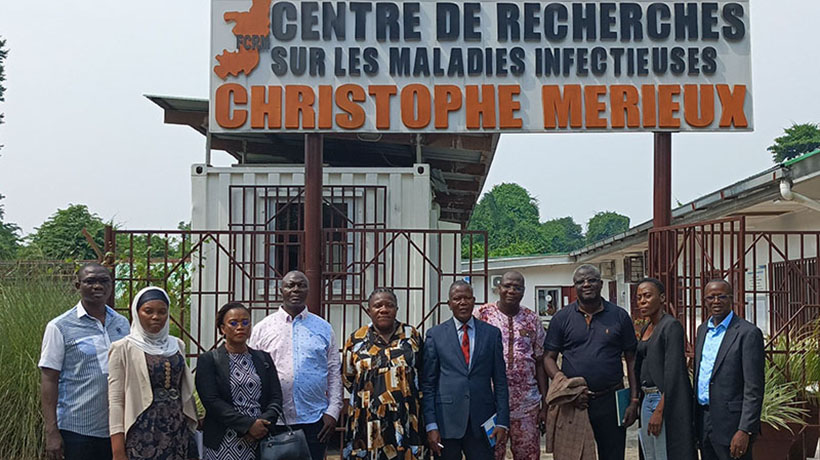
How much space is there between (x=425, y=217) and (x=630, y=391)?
4.33m

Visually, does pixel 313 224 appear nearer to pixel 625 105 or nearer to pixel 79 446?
pixel 625 105

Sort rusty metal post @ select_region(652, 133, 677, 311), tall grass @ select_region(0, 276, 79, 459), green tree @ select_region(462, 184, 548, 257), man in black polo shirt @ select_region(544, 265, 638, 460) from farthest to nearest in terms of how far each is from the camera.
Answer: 1. green tree @ select_region(462, 184, 548, 257)
2. rusty metal post @ select_region(652, 133, 677, 311)
3. tall grass @ select_region(0, 276, 79, 459)
4. man in black polo shirt @ select_region(544, 265, 638, 460)

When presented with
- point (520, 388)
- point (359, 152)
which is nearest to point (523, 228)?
point (359, 152)

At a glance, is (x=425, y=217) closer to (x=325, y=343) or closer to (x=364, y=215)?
(x=364, y=215)

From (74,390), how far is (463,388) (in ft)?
7.03

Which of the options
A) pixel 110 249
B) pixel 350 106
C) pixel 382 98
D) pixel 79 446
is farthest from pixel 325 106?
pixel 79 446

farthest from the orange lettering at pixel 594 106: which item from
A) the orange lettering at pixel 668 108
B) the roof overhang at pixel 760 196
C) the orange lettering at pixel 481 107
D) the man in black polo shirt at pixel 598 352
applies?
the man in black polo shirt at pixel 598 352

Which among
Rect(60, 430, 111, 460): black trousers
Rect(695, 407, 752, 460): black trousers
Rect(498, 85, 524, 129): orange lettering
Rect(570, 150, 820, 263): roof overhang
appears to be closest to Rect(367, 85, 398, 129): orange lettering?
Rect(498, 85, 524, 129): orange lettering

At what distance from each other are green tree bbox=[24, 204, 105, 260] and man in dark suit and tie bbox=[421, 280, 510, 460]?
2527 centimetres

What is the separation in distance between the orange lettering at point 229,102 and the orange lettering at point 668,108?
3.53m

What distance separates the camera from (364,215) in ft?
28.6

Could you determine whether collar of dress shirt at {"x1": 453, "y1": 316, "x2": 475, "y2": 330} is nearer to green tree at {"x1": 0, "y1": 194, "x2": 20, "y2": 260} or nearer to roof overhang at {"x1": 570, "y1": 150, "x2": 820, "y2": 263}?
roof overhang at {"x1": 570, "y1": 150, "x2": 820, "y2": 263}

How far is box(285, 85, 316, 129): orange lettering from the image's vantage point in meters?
7.03

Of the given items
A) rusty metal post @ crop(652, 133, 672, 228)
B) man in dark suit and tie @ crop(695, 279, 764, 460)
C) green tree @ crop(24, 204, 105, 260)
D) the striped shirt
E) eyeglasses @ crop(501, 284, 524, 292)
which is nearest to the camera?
the striped shirt
